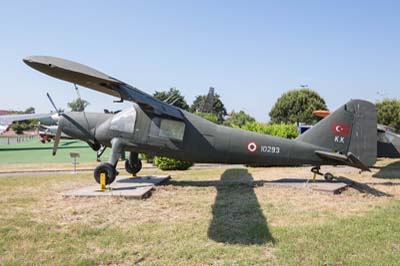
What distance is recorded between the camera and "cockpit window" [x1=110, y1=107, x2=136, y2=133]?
10633 millimetres

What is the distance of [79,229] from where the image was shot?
20.6 ft

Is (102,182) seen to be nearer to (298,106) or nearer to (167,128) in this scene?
(167,128)

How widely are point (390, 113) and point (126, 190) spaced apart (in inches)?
1181

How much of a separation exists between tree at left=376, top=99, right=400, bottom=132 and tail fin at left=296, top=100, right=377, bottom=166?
24.1 m

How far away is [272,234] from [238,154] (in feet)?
16.1

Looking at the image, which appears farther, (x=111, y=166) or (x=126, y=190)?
(x=111, y=166)

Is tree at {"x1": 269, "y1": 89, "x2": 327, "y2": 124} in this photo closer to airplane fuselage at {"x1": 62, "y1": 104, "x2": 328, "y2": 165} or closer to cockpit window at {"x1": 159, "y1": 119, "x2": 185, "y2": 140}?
airplane fuselage at {"x1": 62, "y1": 104, "x2": 328, "y2": 165}

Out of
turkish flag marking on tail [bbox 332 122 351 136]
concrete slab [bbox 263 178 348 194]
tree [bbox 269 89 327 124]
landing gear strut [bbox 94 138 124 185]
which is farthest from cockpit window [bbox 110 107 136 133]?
tree [bbox 269 89 327 124]

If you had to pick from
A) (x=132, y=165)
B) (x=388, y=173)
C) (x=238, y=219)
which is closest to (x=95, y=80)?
(x=132, y=165)

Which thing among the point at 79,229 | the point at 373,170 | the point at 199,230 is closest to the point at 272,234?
the point at 199,230

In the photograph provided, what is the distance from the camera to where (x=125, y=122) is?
35.0 feet

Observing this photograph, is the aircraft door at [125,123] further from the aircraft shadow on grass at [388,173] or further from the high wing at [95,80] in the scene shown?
the aircraft shadow on grass at [388,173]

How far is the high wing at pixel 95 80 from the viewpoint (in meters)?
8.23

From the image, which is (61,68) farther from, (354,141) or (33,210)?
(354,141)
